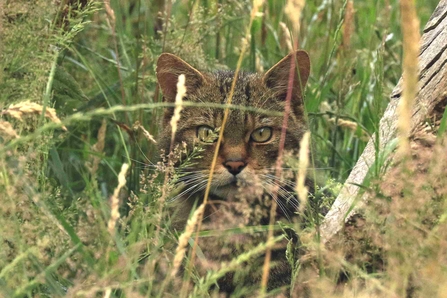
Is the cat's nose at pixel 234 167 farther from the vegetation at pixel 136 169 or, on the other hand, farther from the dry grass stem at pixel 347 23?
the dry grass stem at pixel 347 23

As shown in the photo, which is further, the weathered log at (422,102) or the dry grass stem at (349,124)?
the dry grass stem at (349,124)

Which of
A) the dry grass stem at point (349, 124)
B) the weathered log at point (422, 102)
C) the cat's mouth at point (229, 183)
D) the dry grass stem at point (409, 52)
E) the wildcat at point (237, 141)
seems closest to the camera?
the dry grass stem at point (409, 52)

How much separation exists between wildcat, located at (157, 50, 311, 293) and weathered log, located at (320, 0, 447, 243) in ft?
0.80

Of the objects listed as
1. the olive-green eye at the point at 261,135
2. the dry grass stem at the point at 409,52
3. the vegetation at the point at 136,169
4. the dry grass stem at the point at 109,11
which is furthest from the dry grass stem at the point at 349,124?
the dry grass stem at the point at 409,52

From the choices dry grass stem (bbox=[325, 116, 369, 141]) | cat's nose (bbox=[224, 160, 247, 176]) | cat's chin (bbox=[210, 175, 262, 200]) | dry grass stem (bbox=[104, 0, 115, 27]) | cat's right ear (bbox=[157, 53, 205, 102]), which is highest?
dry grass stem (bbox=[104, 0, 115, 27])

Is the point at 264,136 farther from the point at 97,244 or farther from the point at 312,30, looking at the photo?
the point at 312,30

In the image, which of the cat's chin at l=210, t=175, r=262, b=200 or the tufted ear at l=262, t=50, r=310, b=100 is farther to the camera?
the tufted ear at l=262, t=50, r=310, b=100

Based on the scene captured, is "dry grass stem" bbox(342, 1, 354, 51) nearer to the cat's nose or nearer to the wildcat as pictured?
the wildcat

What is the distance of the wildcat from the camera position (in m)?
2.91

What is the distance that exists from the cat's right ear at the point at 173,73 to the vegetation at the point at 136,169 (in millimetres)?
232

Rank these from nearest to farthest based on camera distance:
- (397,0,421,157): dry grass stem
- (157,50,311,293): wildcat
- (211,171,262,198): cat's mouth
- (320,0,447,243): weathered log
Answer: (397,0,421,157): dry grass stem
(320,0,447,243): weathered log
(157,50,311,293): wildcat
(211,171,262,198): cat's mouth

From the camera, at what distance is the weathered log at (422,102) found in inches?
106

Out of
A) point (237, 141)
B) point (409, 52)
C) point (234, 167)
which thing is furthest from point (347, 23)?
point (409, 52)

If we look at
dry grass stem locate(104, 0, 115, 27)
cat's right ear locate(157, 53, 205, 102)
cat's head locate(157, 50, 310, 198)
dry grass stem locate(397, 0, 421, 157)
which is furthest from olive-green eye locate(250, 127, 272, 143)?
dry grass stem locate(397, 0, 421, 157)
